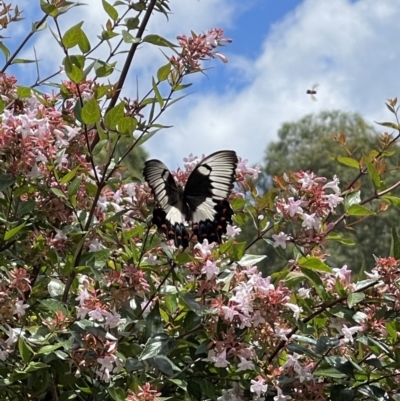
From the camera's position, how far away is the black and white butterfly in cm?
143

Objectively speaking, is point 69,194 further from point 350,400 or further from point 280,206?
point 350,400

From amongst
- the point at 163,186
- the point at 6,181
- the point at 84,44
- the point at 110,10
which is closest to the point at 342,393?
the point at 163,186

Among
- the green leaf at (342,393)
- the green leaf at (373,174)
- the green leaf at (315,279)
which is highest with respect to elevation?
the green leaf at (373,174)

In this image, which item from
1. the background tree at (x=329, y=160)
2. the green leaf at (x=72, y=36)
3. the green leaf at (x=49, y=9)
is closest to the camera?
the green leaf at (x=72, y=36)

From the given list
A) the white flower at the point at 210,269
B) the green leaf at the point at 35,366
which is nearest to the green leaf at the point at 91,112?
the white flower at the point at 210,269

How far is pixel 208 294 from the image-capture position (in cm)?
139

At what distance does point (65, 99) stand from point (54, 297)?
44 centimetres

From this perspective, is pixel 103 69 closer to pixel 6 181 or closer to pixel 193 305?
pixel 6 181

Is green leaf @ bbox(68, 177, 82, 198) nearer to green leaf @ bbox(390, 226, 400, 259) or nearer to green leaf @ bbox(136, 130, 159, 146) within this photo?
green leaf @ bbox(136, 130, 159, 146)

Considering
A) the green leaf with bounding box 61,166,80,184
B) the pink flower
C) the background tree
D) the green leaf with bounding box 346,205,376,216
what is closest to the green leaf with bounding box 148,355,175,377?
the pink flower

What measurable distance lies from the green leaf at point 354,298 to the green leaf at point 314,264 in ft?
0.21

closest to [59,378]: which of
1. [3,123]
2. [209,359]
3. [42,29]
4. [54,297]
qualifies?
[54,297]

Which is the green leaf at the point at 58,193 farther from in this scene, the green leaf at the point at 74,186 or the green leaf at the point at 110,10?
the green leaf at the point at 110,10

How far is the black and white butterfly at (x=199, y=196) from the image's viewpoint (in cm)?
143
